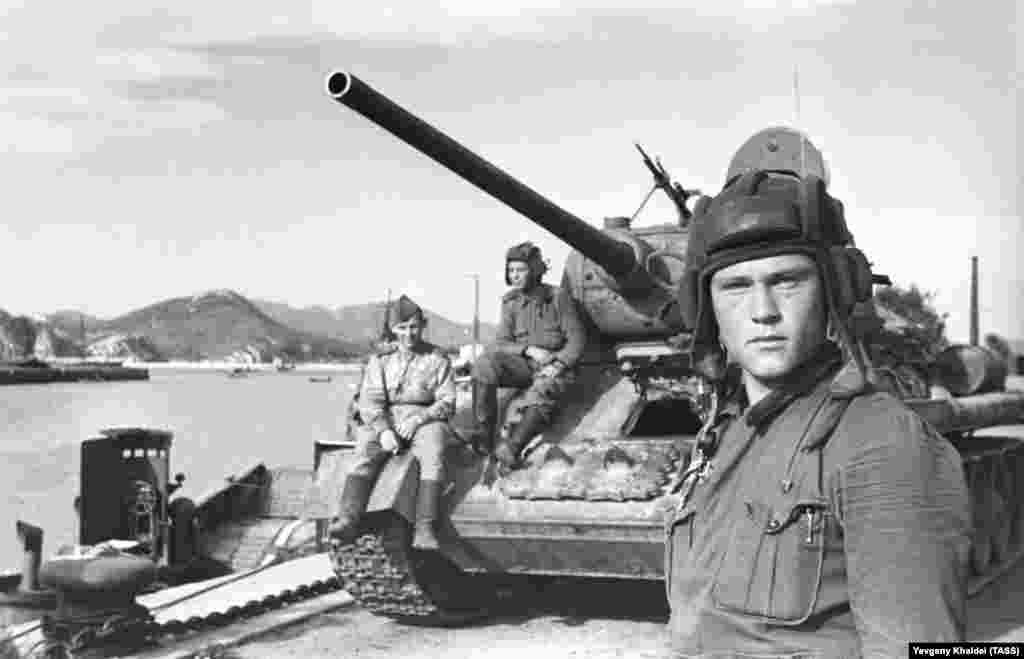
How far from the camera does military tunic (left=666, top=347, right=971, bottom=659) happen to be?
4.92ft

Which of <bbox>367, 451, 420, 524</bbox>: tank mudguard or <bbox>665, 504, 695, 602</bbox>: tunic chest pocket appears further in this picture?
<bbox>367, 451, 420, 524</bbox>: tank mudguard

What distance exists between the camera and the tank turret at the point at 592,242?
5828mm

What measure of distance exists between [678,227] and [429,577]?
122 inches

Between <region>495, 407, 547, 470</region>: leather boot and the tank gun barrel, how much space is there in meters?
1.03

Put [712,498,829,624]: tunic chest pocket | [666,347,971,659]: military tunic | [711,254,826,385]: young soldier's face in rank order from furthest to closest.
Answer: [711,254,826,385]: young soldier's face → [712,498,829,624]: tunic chest pocket → [666,347,971,659]: military tunic

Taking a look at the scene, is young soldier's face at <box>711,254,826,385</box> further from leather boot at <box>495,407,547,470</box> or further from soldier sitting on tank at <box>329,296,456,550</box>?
leather boot at <box>495,407,547,470</box>

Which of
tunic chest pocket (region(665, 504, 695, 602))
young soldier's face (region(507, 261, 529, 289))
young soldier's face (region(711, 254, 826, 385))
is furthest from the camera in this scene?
young soldier's face (region(507, 261, 529, 289))

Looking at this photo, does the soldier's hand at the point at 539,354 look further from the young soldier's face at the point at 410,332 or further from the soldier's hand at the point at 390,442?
the soldier's hand at the point at 390,442

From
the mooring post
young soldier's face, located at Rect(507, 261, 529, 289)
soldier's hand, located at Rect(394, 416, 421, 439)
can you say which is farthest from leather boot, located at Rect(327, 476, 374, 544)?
the mooring post

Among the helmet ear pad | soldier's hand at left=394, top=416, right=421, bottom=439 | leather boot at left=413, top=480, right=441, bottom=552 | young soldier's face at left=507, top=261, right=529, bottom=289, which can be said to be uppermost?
young soldier's face at left=507, top=261, right=529, bottom=289

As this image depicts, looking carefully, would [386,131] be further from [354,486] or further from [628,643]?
[628,643]

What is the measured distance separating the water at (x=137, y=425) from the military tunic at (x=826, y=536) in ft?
37.8

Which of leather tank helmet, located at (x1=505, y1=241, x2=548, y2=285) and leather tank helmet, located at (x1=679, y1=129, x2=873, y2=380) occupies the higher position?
leather tank helmet, located at (x1=505, y1=241, x2=548, y2=285)

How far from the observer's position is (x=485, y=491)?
7578mm
